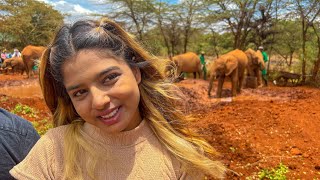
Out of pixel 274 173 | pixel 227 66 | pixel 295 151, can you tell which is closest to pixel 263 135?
pixel 295 151

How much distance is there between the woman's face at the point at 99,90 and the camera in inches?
52.9

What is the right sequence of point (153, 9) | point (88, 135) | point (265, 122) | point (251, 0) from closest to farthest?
point (88, 135) < point (265, 122) < point (251, 0) < point (153, 9)

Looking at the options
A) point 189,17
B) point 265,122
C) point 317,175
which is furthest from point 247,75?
point 317,175

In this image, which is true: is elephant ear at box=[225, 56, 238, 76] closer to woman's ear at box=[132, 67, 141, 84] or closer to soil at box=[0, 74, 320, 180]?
soil at box=[0, 74, 320, 180]

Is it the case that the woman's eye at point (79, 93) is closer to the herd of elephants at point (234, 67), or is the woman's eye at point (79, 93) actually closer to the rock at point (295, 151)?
the rock at point (295, 151)

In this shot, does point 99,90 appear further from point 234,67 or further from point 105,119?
point 234,67

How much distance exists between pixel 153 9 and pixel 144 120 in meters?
20.4

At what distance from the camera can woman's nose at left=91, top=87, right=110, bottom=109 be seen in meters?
1.31

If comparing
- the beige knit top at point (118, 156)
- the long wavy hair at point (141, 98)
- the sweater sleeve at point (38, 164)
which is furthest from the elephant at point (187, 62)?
the sweater sleeve at point (38, 164)

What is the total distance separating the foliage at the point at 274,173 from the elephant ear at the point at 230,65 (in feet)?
25.7

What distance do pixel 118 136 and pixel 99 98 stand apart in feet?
0.78

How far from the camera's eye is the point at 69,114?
5.32 ft

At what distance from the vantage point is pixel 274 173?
3799mm

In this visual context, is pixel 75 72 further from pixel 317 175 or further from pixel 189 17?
pixel 189 17
